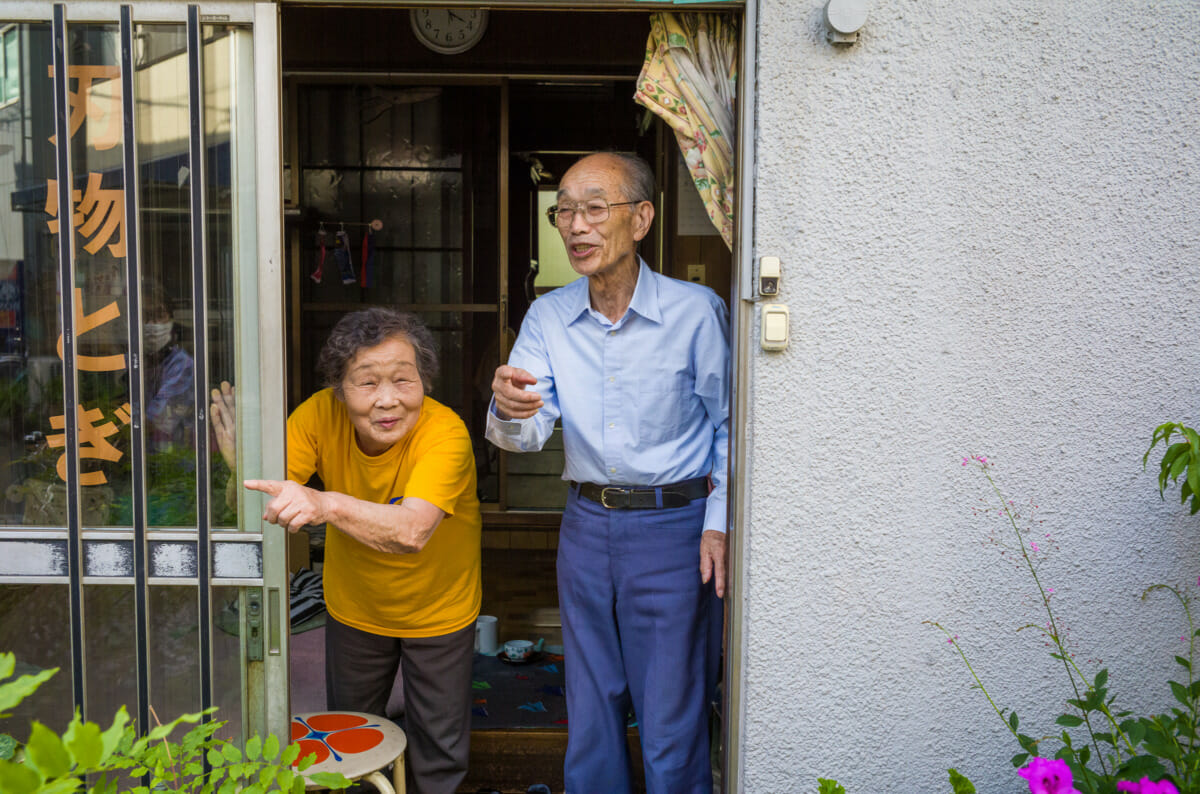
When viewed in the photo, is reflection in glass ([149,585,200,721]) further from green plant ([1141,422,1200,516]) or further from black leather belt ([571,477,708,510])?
green plant ([1141,422,1200,516])

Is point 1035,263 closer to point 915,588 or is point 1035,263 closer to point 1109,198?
point 1109,198

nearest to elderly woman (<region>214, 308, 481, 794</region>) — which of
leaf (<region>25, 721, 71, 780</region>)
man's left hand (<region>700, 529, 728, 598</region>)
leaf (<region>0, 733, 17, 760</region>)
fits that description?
man's left hand (<region>700, 529, 728, 598</region>)

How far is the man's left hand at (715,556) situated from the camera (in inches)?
98.4

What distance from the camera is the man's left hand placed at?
2500mm

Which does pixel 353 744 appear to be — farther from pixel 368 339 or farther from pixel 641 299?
pixel 641 299

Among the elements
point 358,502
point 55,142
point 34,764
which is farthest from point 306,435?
point 34,764

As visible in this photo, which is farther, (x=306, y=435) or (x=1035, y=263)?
(x=306, y=435)

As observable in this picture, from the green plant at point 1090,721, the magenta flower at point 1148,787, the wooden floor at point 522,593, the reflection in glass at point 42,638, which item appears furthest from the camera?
the wooden floor at point 522,593

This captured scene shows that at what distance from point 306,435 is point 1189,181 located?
2462 mm

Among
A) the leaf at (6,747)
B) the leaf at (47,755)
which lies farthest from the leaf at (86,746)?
the leaf at (6,747)

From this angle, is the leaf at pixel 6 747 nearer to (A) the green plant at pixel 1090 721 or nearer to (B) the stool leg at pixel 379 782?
(B) the stool leg at pixel 379 782

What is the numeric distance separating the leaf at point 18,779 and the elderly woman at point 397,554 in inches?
56.9

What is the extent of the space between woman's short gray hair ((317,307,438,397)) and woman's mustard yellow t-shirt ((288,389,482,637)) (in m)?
0.12

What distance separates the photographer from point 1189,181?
2234mm
